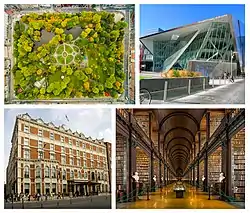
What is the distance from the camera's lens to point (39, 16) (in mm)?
3793

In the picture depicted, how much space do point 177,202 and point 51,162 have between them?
2.56 feet

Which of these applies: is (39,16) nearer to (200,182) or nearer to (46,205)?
(46,205)

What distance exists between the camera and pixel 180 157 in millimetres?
3967

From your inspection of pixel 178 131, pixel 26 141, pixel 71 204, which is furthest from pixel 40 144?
pixel 178 131

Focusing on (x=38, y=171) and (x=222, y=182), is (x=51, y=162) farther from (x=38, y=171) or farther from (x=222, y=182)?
(x=222, y=182)

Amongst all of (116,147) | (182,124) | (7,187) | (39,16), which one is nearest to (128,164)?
(116,147)

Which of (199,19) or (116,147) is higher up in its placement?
(199,19)

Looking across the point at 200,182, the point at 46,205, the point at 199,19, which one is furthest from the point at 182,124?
the point at 46,205

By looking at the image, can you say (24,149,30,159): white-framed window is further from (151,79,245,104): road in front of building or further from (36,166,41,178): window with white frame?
(151,79,245,104): road in front of building

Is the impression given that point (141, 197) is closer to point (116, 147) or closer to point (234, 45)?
point (116, 147)

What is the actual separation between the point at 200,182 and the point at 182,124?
1.24ft

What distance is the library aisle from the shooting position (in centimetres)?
378
